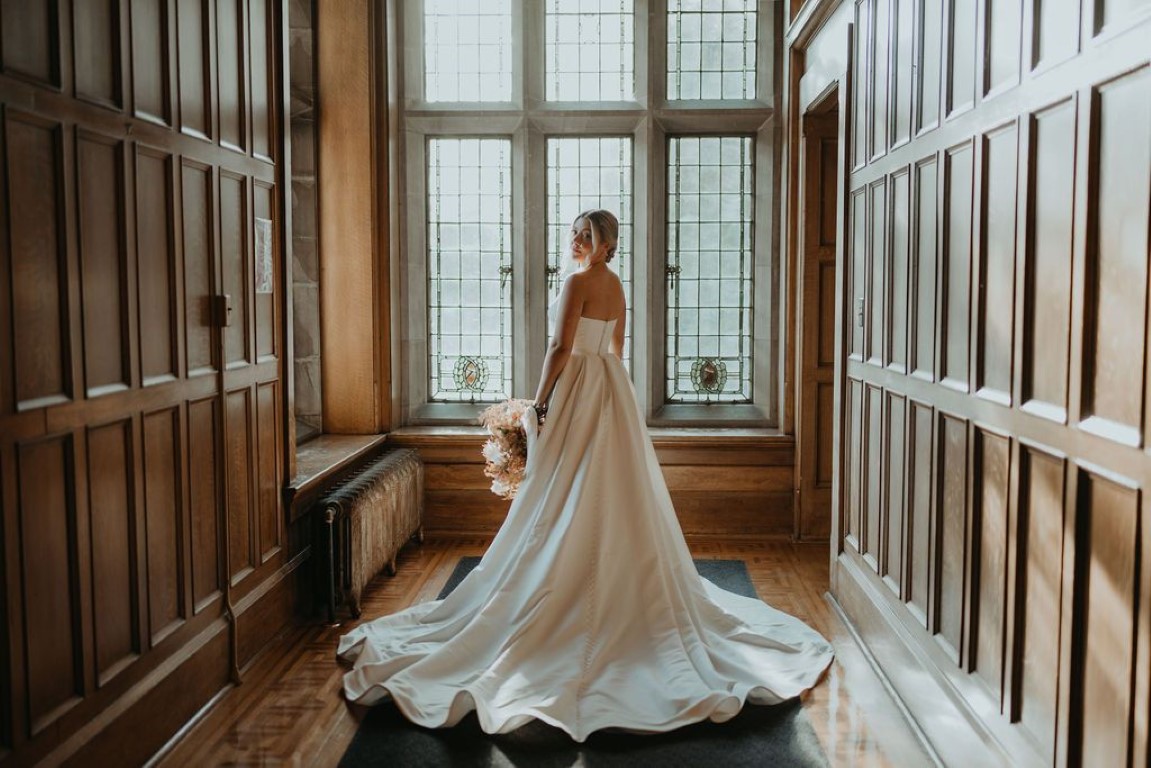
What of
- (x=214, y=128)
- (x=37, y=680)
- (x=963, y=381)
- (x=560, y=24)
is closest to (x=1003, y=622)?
(x=963, y=381)

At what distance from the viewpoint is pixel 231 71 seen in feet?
12.1

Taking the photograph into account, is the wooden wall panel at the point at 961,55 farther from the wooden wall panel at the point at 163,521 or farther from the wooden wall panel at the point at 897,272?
the wooden wall panel at the point at 163,521

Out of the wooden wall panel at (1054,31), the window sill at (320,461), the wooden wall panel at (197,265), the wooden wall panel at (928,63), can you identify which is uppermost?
the wooden wall panel at (928,63)

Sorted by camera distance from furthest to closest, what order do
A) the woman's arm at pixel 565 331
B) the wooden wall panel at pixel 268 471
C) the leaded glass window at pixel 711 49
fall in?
the leaded glass window at pixel 711 49 < the woman's arm at pixel 565 331 < the wooden wall panel at pixel 268 471

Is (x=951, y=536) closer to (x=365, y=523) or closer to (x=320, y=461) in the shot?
(x=365, y=523)

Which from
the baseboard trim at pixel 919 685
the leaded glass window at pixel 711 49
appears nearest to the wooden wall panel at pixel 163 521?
the baseboard trim at pixel 919 685

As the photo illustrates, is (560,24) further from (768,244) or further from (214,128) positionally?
(214,128)

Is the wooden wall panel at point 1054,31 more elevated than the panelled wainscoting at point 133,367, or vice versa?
the wooden wall panel at point 1054,31

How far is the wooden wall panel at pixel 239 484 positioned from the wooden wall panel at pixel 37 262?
3.60 ft

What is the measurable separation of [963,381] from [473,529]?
3743 millimetres

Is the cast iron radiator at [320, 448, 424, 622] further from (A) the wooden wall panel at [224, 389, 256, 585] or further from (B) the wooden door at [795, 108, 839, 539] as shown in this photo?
(B) the wooden door at [795, 108, 839, 539]

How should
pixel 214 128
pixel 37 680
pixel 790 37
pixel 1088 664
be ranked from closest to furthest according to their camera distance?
pixel 1088 664 → pixel 37 680 → pixel 214 128 → pixel 790 37

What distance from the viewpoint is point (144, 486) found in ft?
9.89

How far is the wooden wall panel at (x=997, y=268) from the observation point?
2.58m
